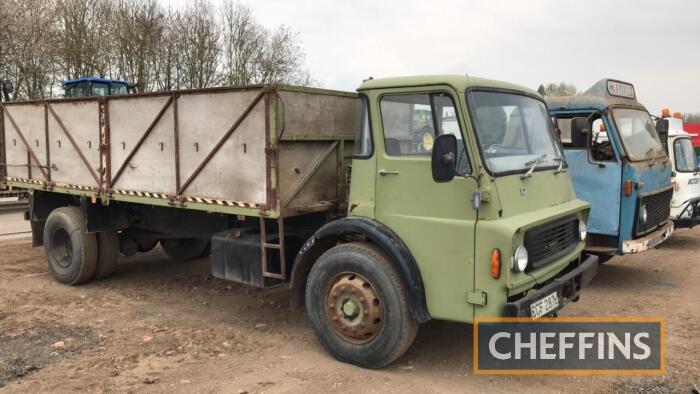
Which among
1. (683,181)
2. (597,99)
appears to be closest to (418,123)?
(597,99)

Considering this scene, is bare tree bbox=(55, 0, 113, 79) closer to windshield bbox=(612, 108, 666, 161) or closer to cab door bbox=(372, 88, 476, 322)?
windshield bbox=(612, 108, 666, 161)

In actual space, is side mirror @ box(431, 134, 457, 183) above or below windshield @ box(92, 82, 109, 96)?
below

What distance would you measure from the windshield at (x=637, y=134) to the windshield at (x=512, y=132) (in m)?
2.41

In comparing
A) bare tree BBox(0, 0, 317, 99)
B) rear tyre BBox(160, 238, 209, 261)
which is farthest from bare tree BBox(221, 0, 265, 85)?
rear tyre BBox(160, 238, 209, 261)

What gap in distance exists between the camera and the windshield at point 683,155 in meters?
8.94

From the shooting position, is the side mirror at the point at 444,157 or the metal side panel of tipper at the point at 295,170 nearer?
the side mirror at the point at 444,157

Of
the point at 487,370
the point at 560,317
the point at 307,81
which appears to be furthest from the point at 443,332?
the point at 307,81

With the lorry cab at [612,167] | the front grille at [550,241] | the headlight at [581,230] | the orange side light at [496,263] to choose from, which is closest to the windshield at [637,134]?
the lorry cab at [612,167]

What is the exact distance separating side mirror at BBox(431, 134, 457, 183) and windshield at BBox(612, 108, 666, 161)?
12.7 feet

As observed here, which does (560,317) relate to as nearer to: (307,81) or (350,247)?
(350,247)

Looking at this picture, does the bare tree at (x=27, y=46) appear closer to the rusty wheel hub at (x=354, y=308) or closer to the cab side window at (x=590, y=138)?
the cab side window at (x=590, y=138)

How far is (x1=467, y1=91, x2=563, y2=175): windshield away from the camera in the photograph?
4.00 m

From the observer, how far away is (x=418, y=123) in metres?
4.21

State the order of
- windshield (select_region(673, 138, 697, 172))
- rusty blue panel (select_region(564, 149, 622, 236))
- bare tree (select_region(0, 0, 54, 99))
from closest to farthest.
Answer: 1. rusty blue panel (select_region(564, 149, 622, 236))
2. windshield (select_region(673, 138, 697, 172))
3. bare tree (select_region(0, 0, 54, 99))
